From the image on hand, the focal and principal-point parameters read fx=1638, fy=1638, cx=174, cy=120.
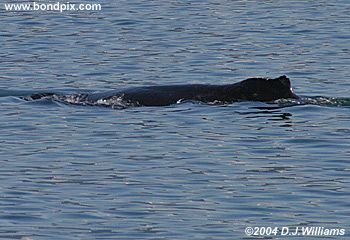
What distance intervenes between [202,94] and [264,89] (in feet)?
3.04

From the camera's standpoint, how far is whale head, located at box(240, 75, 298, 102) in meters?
22.8

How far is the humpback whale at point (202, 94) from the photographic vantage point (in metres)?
22.9

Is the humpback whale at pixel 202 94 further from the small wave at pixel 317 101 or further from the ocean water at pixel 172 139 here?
the ocean water at pixel 172 139

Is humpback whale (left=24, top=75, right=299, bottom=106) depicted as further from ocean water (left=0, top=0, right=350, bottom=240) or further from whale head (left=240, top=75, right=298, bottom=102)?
ocean water (left=0, top=0, right=350, bottom=240)

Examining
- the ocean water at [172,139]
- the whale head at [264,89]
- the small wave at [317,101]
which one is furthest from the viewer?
the small wave at [317,101]

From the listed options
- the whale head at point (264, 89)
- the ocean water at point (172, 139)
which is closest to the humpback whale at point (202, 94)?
the whale head at point (264, 89)

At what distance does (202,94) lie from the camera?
76.3 feet

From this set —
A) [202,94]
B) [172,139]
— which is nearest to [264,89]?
[202,94]

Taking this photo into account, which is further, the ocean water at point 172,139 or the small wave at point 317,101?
the small wave at point 317,101

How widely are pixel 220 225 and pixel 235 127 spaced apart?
5655 millimetres

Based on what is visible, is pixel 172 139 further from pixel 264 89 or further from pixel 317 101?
pixel 317 101

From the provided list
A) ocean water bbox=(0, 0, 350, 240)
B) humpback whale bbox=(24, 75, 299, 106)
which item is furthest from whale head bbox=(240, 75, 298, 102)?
ocean water bbox=(0, 0, 350, 240)

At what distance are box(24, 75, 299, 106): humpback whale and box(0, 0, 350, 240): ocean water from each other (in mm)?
207

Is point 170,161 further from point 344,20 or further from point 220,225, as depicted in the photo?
point 344,20
